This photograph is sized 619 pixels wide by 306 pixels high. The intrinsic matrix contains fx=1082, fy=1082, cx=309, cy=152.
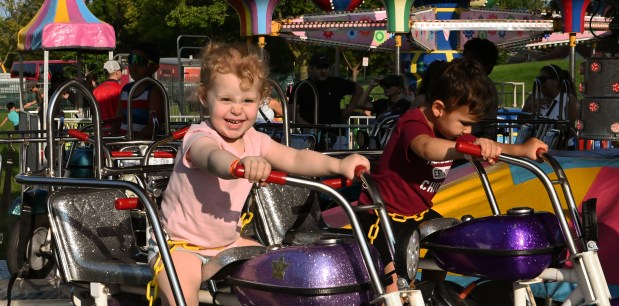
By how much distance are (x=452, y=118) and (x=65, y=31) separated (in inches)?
497

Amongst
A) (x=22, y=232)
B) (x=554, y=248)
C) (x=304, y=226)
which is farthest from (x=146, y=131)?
(x=554, y=248)

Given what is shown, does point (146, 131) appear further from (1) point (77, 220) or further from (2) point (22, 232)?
(1) point (77, 220)

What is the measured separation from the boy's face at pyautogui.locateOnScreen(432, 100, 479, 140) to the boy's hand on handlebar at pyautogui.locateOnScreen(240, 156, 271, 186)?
4.65 feet

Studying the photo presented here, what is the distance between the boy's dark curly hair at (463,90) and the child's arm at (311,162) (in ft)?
2.29

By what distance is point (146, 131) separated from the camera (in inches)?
338

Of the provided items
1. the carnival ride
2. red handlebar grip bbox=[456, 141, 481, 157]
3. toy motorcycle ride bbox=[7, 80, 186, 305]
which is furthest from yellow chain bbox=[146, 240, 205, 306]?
red handlebar grip bbox=[456, 141, 481, 157]

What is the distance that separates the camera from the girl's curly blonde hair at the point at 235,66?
427 centimetres

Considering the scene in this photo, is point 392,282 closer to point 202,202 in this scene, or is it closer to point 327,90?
point 202,202

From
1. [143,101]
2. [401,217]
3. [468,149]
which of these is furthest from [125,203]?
[143,101]

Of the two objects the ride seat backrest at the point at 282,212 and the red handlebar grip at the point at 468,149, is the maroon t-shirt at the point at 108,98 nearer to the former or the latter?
the ride seat backrest at the point at 282,212

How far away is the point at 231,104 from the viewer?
4.24 meters

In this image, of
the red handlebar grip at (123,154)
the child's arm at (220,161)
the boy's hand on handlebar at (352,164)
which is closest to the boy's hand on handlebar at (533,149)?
the boy's hand on handlebar at (352,164)

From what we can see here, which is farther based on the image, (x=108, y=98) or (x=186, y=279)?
(x=108, y=98)

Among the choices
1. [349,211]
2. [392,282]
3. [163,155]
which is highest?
[349,211]
